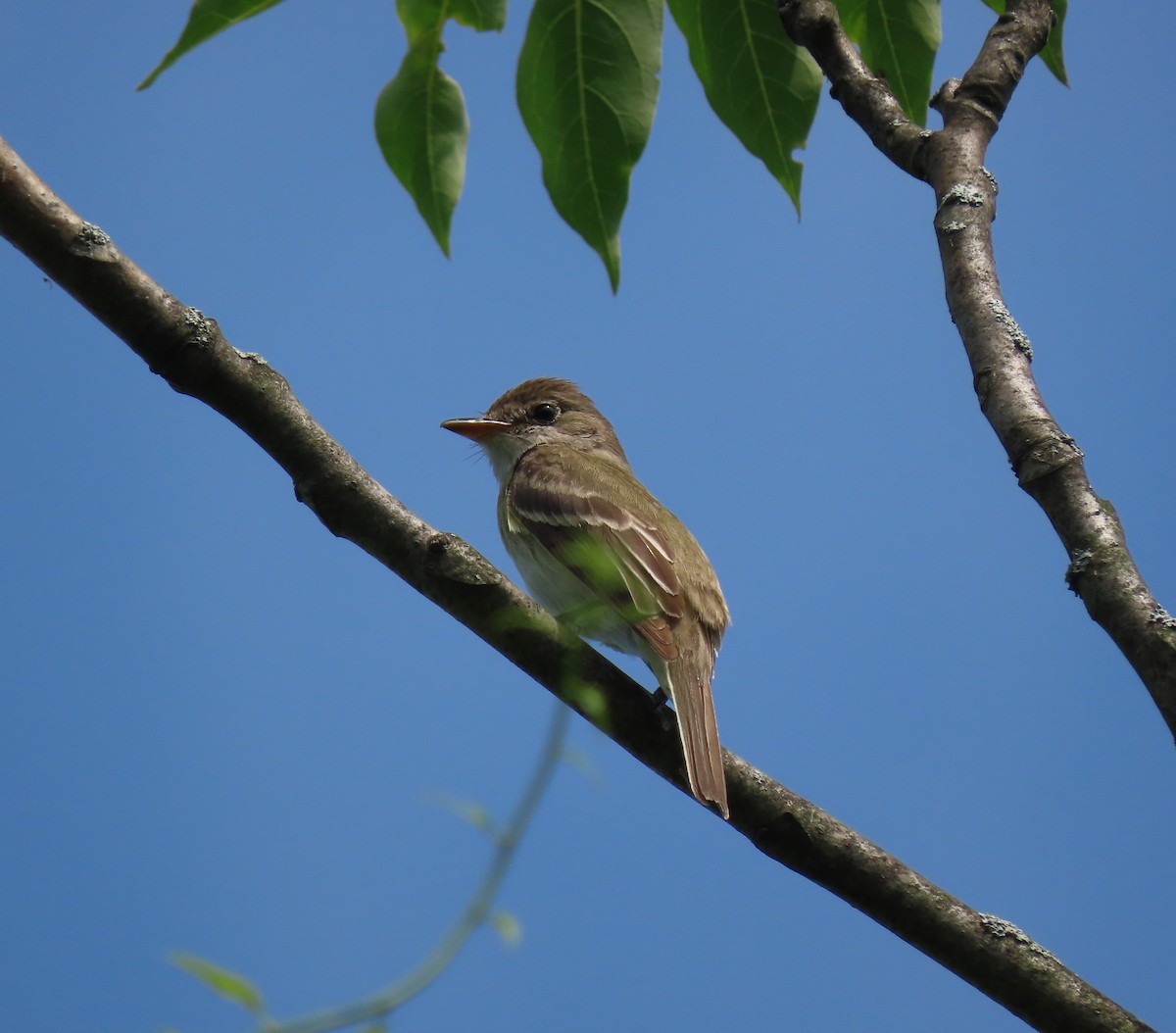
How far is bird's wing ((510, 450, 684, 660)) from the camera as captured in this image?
13.0 ft

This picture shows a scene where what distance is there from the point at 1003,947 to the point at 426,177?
1803 mm

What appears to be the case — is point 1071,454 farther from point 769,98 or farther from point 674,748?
point 674,748

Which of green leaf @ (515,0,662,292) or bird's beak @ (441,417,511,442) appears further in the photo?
bird's beak @ (441,417,511,442)

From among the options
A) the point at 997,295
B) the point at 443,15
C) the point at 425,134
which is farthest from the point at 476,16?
the point at 997,295

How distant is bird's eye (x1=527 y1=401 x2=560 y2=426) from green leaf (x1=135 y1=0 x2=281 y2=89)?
4281mm

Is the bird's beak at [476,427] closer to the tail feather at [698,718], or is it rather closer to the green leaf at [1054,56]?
the tail feather at [698,718]

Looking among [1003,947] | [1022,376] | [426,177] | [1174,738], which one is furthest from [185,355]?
[1003,947]

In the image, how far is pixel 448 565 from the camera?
7.63 ft

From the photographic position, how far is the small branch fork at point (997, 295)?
1.98 meters

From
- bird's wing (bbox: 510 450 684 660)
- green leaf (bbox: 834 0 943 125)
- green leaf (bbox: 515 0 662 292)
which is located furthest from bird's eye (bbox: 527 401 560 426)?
green leaf (bbox: 515 0 662 292)

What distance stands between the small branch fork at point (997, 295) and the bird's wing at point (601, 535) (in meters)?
1.56

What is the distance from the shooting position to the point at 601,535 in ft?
14.6

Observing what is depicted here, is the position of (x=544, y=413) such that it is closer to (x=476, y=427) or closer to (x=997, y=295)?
(x=476, y=427)

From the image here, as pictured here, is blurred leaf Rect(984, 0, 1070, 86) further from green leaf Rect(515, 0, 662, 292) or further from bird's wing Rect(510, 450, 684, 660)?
bird's wing Rect(510, 450, 684, 660)
